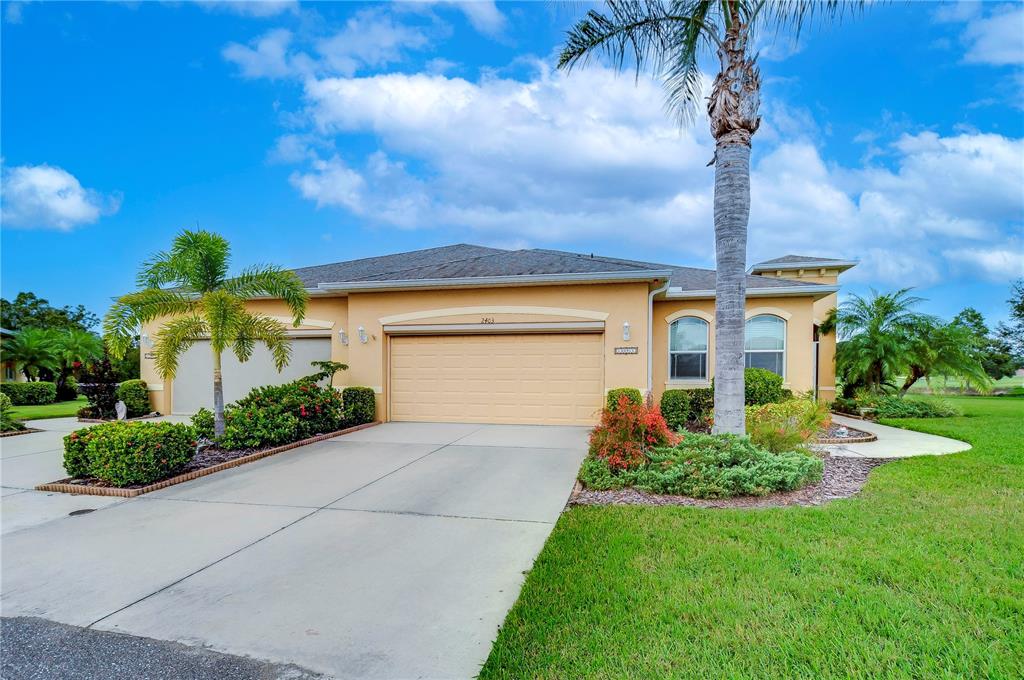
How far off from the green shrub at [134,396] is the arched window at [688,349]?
14.2m

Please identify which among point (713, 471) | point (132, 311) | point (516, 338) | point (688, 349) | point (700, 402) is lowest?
point (713, 471)

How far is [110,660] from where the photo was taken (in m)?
2.63

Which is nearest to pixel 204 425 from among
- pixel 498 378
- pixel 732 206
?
pixel 498 378

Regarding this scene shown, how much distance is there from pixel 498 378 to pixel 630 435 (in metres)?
5.19

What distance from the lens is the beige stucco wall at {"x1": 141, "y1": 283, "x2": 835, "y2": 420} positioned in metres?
10.5

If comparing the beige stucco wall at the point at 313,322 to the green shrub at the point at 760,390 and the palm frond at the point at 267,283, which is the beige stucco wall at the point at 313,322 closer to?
the palm frond at the point at 267,283

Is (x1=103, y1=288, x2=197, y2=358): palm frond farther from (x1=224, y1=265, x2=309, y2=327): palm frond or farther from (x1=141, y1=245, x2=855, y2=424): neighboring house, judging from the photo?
(x1=141, y1=245, x2=855, y2=424): neighboring house

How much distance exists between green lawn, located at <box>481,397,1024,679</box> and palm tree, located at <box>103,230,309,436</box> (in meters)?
6.70

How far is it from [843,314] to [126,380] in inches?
804

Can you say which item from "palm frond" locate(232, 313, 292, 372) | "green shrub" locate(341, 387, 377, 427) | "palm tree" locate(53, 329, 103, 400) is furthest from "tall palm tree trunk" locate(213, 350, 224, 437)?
"palm tree" locate(53, 329, 103, 400)

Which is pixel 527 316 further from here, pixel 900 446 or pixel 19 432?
pixel 19 432

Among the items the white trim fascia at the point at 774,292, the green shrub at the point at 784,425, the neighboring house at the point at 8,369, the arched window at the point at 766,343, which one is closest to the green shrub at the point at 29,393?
the neighboring house at the point at 8,369

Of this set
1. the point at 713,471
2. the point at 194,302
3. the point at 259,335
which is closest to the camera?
the point at 713,471

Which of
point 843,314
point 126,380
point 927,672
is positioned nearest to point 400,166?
point 126,380
